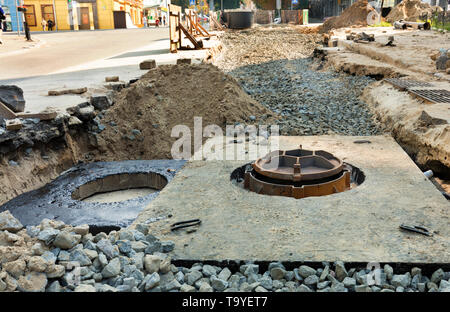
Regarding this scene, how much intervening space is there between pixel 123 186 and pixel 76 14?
3549 cm

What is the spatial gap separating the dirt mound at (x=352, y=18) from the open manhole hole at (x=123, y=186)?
63.7ft

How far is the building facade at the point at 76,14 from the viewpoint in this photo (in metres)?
35.8

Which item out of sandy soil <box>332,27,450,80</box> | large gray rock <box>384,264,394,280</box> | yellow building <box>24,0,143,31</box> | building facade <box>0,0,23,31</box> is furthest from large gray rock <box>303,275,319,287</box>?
yellow building <box>24,0,143,31</box>

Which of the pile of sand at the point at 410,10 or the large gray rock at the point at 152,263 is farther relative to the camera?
the pile of sand at the point at 410,10

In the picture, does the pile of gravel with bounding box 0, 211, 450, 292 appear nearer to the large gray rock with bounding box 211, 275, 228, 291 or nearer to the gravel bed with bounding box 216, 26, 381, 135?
the large gray rock with bounding box 211, 275, 228, 291

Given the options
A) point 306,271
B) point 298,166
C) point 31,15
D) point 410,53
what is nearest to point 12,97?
point 298,166

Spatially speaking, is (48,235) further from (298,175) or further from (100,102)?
(100,102)

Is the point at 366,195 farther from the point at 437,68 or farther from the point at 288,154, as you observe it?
the point at 437,68

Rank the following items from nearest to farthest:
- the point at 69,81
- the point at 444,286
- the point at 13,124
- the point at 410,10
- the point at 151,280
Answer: the point at 444,286 < the point at 151,280 < the point at 13,124 < the point at 69,81 < the point at 410,10

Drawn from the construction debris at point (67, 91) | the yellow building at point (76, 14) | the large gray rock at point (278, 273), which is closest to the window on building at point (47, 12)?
the yellow building at point (76, 14)

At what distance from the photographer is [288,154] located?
4.32 m

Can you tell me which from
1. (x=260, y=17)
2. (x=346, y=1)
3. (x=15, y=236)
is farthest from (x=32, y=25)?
(x=15, y=236)

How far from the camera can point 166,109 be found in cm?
712

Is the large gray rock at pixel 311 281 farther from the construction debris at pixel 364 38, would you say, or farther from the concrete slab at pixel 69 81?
the construction debris at pixel 364 38
